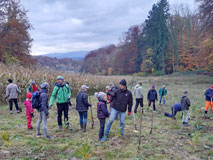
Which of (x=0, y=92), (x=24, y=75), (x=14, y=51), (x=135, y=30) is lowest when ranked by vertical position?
(x=0, y=92)

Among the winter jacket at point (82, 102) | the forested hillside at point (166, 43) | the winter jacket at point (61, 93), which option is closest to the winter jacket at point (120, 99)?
the winter jacket at point (82, 102)

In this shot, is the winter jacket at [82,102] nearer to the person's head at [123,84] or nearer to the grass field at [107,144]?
the grass field at [107,144]

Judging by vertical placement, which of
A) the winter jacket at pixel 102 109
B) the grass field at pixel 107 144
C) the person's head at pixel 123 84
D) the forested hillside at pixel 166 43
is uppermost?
the forested hillside at pixel 166 43

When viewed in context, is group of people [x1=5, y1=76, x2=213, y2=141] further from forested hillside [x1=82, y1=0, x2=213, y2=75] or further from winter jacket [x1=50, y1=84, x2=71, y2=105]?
forested hillside [x1=82, y1=0, x2=213, y2=75]

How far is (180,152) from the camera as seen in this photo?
5.24m

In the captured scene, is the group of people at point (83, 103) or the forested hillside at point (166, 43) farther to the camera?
the forested hillside at point (166, 43)

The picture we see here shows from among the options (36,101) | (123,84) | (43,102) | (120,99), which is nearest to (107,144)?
(120,99)

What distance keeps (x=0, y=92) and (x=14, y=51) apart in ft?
53.6

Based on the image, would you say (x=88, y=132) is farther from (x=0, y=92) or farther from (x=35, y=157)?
(x=0, y=92)

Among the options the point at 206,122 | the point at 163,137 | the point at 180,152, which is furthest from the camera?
the point at 206,122

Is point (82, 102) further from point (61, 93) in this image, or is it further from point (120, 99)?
point (120, 99)

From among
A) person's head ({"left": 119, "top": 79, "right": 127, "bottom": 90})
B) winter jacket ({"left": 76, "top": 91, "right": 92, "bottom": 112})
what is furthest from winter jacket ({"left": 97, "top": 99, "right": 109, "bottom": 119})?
winter jacket ({"left": 76, "top": 91, "right": 92, "bottom": 112})

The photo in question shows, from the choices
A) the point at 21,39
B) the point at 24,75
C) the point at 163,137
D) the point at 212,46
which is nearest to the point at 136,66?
the point at 212,46

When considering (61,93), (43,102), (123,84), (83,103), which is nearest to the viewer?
(43,102)
